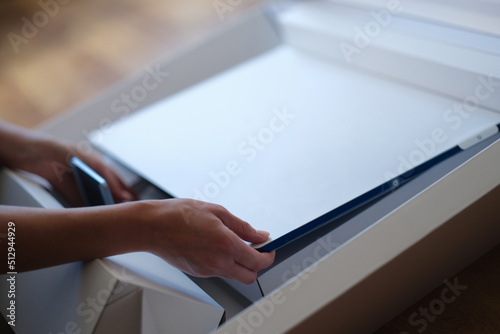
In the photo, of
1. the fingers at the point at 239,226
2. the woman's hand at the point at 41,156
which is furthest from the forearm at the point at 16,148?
the fingers at the point at 239,226

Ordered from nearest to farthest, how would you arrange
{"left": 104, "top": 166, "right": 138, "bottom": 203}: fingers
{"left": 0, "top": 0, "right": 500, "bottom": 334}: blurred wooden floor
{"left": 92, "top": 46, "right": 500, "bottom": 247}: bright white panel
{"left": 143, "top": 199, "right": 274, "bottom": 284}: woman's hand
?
{"left": 143, "top": 199, "right": 274, "bottom": 284}: woman's hand → {"left": 92, "top": 46, "right": 500, "bottom": 247}: bright white panel → {"left": 104, "top": 166, "right": 138, "bottom": 203}: fingers → {"left": 0, "top": 0, "right": 500, "bottom": 334}: blurred wooden floor

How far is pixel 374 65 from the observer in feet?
3.22

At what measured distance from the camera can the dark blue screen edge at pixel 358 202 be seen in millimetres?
678

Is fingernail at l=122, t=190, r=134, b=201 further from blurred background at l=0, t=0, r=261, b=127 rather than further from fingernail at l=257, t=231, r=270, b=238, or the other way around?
blurred background at l=0, t=0, r=261, b=127

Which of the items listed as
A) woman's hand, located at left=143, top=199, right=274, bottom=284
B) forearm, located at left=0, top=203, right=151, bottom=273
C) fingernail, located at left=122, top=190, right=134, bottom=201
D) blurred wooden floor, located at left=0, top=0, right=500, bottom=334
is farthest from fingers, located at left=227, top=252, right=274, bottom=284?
blurred wooden floor, located at left=0, top=0, right=500, bottom=334

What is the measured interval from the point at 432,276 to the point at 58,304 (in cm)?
46

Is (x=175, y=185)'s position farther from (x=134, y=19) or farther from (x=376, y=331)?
(x=134, y=19)

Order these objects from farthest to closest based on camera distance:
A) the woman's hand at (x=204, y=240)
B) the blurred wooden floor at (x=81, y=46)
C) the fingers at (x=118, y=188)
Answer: the blurred wooden floor at (x=81, y=46), the fingers at (x=118, y=188), the woman's hand at (x=204, y=240)

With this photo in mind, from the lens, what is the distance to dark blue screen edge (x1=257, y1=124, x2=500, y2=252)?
678 mm

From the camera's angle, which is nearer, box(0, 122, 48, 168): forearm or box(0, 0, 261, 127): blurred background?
box(0, 122, 48, 168): forearm

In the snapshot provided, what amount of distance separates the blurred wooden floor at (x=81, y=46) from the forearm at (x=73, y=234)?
1010mm

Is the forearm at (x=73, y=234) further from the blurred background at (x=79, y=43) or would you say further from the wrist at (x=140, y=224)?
the blurred background at (x=79, y=43)

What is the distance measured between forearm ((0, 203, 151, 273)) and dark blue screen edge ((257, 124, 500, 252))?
148mm

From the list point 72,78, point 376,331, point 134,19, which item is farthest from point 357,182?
point 134,19
